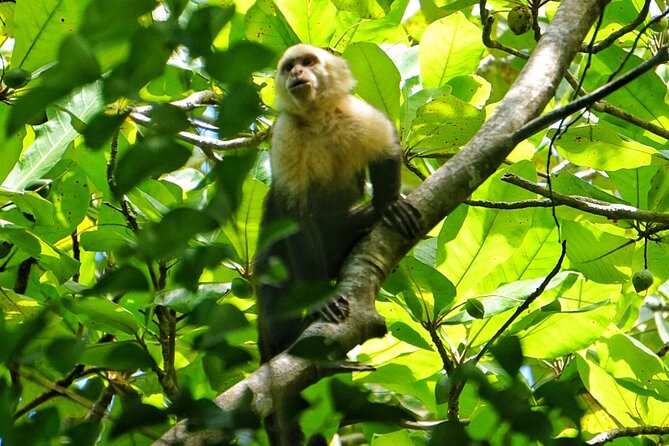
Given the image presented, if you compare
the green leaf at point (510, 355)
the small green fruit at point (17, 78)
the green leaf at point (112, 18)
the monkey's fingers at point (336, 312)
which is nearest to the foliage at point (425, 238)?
the small green fruit at point (17, 78)

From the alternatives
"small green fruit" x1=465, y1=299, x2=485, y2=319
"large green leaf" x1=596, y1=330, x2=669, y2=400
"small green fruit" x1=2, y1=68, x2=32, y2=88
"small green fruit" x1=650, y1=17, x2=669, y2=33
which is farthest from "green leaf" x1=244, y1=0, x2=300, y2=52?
"large green leaf" x1=596, y1=330, x2=669, y2=400

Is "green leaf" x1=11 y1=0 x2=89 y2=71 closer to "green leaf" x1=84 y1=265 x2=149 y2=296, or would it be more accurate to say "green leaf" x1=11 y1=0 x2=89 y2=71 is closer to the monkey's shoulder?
the monkey's shoulder

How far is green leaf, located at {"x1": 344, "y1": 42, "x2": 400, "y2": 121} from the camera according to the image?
154 inches

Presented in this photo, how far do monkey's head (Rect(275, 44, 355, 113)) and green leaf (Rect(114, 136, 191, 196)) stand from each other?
354 centimetres

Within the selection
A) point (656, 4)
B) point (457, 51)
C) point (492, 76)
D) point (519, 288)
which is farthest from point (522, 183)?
→ point (492, 76)

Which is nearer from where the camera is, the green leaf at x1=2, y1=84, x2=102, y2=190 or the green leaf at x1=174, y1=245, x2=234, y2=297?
the green leaf at x1=174, y1=245, x2=234, y2=297

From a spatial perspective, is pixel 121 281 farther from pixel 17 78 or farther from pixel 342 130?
pixel 342 130

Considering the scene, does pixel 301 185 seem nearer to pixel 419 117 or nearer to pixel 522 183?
pixel 419 117

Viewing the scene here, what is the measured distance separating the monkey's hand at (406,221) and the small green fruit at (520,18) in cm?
142

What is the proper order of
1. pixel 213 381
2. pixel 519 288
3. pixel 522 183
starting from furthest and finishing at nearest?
1. pixel 519 288
2. pixel 522 183
3. pixel 213 381

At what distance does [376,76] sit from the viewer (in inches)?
158

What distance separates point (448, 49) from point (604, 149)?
0.95m

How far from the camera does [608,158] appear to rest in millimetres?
4043

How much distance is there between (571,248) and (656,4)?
1544 mm
